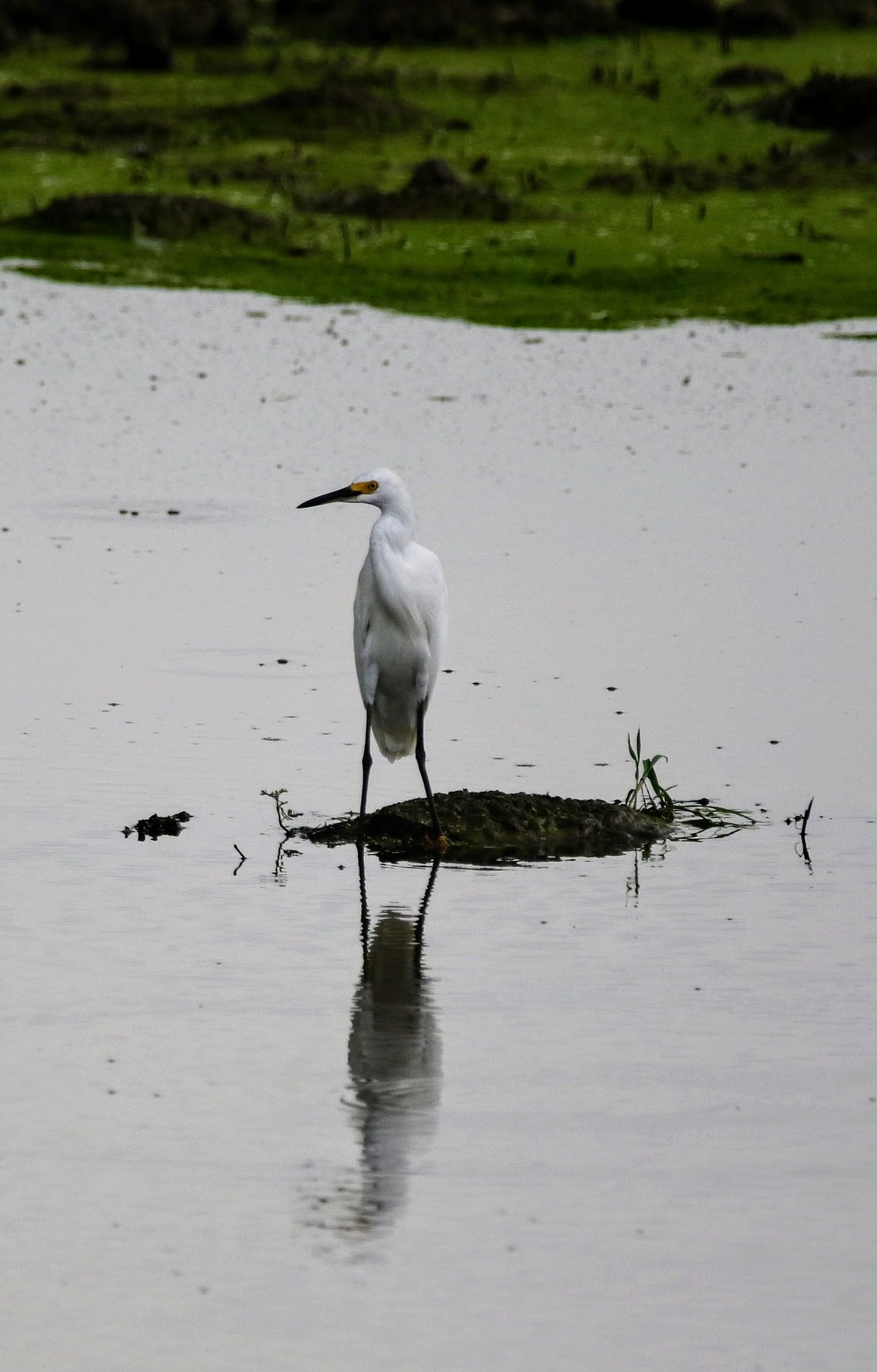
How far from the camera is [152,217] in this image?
1416 inches

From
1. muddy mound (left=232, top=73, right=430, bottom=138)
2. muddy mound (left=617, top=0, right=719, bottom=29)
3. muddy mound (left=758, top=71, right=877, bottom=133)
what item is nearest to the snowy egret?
muddy mound (left=232, top=73, right=430, bottom=138)

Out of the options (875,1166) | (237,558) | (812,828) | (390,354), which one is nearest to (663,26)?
(390,354)

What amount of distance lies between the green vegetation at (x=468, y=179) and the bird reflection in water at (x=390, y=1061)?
2202 centimetres

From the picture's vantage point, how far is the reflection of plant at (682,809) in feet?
35.1

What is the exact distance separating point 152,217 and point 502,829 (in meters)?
26.9

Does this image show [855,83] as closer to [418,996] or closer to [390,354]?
[390,354]

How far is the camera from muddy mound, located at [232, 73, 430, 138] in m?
45.1

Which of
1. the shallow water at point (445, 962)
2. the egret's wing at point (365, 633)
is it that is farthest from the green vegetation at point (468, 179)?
the egret's wing at point (365, 633)

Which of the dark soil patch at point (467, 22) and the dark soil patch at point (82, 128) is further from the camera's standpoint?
the dark soil patch at point (467, 22)

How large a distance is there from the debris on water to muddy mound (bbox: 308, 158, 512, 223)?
90.4 feet

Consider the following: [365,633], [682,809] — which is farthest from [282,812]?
[682,809]

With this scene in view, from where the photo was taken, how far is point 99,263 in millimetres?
34281

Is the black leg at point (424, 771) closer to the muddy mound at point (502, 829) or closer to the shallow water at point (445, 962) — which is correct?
the muddy mound at point (502, 829)

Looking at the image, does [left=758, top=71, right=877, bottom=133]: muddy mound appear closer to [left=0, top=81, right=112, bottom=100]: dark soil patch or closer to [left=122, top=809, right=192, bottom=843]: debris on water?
[left=0, top=81, right=112, bottom=100]: dark soil patch
